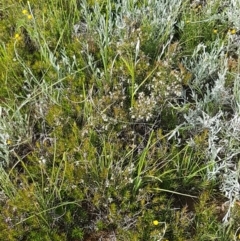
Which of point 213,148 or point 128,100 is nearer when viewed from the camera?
point 213,148

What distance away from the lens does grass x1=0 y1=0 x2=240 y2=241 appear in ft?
6.95

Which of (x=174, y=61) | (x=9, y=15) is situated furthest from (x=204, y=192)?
(x=9, y=15)

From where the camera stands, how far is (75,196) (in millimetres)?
2176

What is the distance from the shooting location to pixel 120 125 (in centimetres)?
237

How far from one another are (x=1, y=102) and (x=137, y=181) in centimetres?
101

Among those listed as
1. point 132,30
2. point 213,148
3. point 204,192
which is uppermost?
point 132,30

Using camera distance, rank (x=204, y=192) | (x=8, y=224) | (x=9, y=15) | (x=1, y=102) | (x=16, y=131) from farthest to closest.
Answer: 1. (x=9, y=15)
2. (x=1, y=102)
3. (x=16, y=131)
4. (x=204, y=192)
5. (x=8, y=224)

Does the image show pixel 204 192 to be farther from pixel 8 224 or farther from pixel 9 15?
pixel 9 15

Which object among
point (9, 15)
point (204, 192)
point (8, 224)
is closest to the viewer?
point (8, 224)

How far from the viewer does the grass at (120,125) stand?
2.12m

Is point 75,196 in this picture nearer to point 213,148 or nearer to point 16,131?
point 16,131

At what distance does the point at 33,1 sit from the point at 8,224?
5.29 ft

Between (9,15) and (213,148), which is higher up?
(9,15)

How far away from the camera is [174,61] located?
271cm
